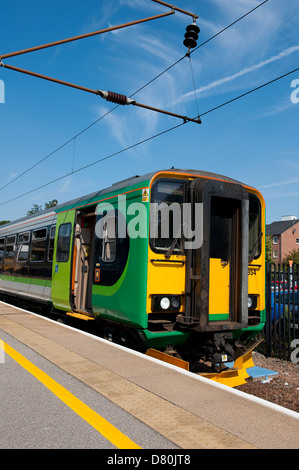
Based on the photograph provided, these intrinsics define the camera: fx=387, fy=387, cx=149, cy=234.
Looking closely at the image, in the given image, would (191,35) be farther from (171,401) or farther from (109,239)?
(171,401)

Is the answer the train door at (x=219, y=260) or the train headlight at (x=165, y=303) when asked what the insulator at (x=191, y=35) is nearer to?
the train door at (x=219, y=260)

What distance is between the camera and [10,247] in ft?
44.6

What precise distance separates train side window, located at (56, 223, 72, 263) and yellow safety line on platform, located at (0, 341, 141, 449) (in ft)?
11.4

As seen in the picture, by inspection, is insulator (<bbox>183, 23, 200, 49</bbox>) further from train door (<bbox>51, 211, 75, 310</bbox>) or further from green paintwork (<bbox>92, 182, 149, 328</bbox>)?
train door (<bbox>51, 211, 75, 310</bbox>)

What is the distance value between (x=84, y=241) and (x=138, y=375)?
418 centimetres

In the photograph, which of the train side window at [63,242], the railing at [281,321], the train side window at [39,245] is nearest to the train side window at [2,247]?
the train side window at [39,245]

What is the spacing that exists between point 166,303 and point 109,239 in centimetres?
166

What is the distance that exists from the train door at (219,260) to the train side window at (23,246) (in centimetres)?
715

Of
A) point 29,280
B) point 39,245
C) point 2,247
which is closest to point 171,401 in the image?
point 39,245

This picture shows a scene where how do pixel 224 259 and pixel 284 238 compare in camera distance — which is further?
pixel 284 238

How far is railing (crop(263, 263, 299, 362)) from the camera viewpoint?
842cm

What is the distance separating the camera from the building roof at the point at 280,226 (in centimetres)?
6382
